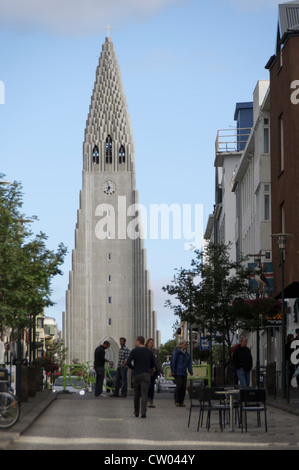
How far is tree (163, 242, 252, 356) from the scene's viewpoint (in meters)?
40.9

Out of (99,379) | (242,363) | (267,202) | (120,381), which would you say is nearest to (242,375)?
(242,363)

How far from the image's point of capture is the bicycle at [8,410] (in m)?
19.9

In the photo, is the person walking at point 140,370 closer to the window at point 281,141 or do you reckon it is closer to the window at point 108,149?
the window at point 281,141

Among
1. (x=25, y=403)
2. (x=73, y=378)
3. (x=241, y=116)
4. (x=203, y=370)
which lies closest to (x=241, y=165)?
(x=241, y=116)

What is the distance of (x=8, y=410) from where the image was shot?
20.2 metres

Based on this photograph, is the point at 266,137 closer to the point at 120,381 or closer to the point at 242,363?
the point at 120,381

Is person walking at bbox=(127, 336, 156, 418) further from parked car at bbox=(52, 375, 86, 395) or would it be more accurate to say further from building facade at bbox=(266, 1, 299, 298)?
parked car at bbox=(52, 375, 86, 395)

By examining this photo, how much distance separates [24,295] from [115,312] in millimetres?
122300

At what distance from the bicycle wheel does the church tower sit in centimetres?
13570

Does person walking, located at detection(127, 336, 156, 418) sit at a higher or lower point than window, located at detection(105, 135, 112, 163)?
lower

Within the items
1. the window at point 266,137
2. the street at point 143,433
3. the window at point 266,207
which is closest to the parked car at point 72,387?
the window at point 266,207

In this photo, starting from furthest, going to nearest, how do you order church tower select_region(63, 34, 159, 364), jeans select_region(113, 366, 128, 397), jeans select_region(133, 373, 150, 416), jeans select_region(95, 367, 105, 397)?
1. church tower select_region(63, 34, 159, 364)
2. jeans select_region(113, 366, 128, 397)
3. jeans select_region(95, 367, 105, 397)
4. jeans select_region(133, 373, 150, 416)

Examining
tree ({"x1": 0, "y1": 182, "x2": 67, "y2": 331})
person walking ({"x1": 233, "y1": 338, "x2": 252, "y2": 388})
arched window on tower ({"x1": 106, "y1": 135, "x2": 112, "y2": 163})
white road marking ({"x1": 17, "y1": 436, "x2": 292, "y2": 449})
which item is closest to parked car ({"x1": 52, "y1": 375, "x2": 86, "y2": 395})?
tree ({"x1": 0, "y1": 182, "x2": 67, "y2": 331})

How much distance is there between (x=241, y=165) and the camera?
228 ft
